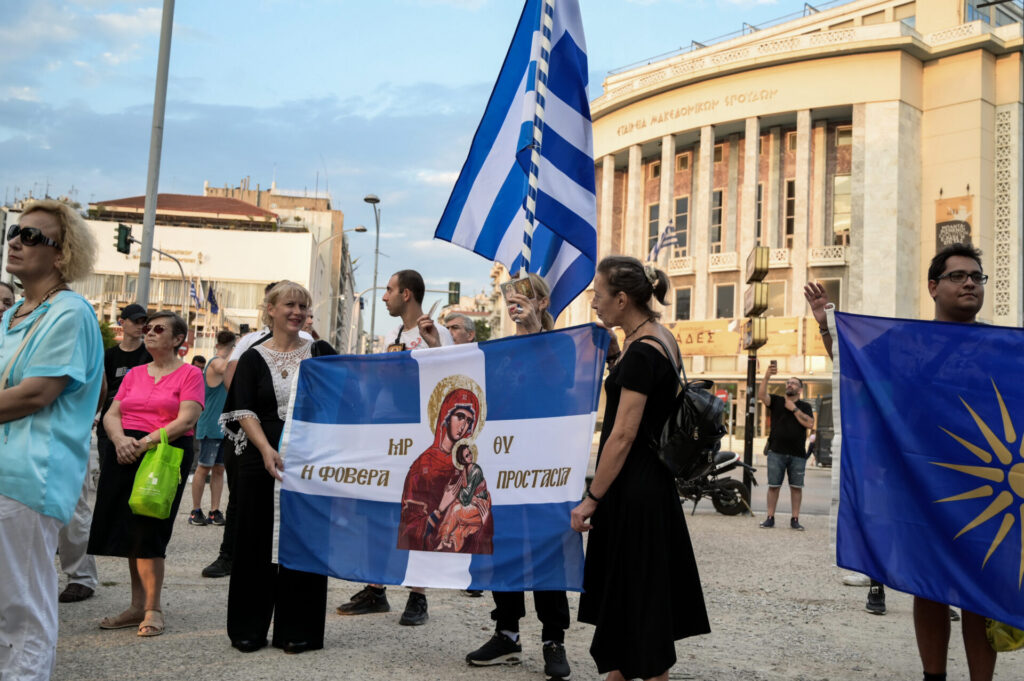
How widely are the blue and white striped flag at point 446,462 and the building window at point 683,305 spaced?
44785 millimetres

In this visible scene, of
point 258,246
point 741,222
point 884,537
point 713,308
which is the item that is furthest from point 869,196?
point 258,246

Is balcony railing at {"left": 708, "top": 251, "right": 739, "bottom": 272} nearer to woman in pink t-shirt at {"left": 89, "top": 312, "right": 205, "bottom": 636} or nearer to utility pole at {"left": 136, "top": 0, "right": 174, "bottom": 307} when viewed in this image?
utility pole at {"left": 136, "top": 0, "right": 174, "bottom": 307}

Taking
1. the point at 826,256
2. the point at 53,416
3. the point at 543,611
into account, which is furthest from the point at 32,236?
the point at 826,256

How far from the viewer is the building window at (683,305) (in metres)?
49.1

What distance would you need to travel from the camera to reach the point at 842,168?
46125mm

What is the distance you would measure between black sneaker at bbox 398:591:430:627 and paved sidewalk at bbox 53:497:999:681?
3.8 inches

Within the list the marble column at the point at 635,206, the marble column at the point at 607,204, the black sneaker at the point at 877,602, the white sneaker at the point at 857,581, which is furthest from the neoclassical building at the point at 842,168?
the black sneaker at the point at 877,602

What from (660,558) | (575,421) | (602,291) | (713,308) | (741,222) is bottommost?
(660,558)

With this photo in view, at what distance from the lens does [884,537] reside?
4.20 metres

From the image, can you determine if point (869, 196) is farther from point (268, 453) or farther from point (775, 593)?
point (268, 453)

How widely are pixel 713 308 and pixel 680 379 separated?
4506 cm

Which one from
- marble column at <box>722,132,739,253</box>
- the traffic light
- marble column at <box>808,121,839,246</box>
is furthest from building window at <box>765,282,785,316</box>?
the traffic light

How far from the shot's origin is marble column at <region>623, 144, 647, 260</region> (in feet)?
171

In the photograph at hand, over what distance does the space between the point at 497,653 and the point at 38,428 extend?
272 centimetres
